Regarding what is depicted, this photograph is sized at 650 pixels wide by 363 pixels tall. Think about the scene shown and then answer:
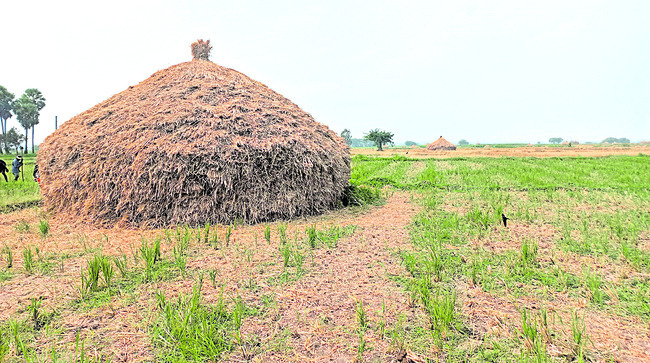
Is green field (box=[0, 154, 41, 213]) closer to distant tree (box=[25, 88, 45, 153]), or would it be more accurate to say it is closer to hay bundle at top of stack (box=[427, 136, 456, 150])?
hay bundle at top of stack (box=[427, 136, 456, 150])

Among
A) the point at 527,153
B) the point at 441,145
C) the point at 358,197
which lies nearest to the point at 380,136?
the point at 441,145

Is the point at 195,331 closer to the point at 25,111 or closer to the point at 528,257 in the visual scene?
the point at 528,257

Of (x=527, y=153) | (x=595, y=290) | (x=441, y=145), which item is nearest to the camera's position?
(x=595, y=290)

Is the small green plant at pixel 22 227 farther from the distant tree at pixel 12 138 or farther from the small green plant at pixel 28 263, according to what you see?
the distant tree at pixel 12 138

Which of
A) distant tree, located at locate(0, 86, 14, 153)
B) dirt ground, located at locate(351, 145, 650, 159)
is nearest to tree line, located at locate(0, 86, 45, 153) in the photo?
distant tree, located at locate(0, 86, 14, 153)

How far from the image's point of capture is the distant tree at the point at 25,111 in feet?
216

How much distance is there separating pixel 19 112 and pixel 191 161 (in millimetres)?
87361

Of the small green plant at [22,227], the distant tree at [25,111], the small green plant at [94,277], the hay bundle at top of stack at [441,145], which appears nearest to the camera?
the small green plant at [94,277]

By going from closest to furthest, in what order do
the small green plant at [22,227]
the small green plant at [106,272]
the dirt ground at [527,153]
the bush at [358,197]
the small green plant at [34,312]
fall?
the small green plant at [34,312]
the small green plant at [106,272]
the small green plant at [22,227]
the bush at [358,197]
the dirt ground at [527,153]

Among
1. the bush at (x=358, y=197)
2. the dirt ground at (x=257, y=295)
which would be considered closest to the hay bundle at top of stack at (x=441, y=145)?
the bush at (x=358, y=197)

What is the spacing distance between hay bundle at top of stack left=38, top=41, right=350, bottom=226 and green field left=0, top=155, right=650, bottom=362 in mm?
624

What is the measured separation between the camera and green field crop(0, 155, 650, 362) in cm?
236

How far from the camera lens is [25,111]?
66062 mm

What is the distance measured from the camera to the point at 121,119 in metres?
7.05
